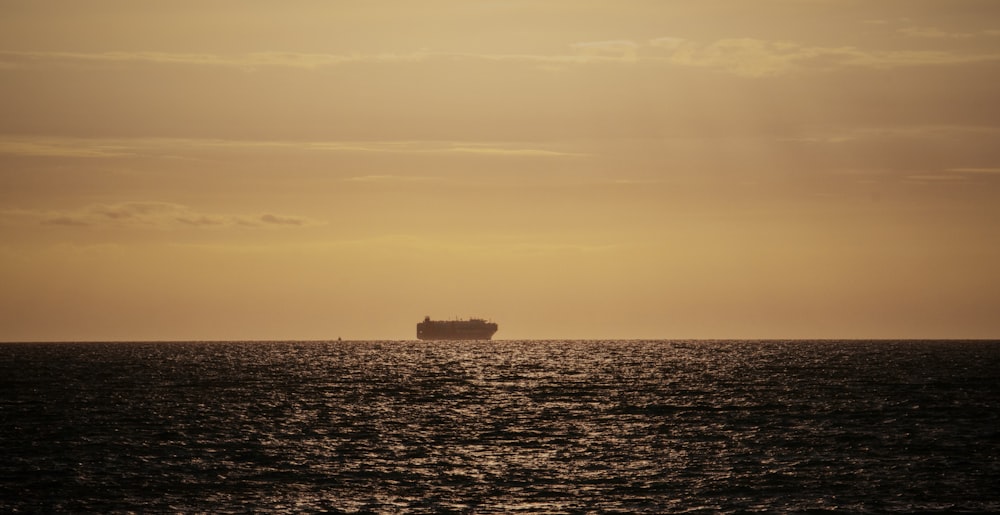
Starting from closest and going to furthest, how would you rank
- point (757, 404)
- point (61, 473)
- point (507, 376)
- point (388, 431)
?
point (61, 473) < point (388, 431) < point (757, 404) < point (507, 376)

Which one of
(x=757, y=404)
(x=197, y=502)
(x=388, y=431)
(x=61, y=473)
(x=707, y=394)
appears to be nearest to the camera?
(x=197, y=502)

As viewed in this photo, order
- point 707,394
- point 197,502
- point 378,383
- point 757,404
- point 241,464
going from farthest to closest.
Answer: point 378,383 → point 707,394 → point 757,404 → point 241,464 → point 197,502

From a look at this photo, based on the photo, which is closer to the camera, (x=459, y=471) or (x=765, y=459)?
(x=459, y=471)

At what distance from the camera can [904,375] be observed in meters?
153

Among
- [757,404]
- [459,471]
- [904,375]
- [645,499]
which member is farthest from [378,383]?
[645,499]

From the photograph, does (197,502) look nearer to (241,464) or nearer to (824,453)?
(241,464)

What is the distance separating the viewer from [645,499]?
58.0m

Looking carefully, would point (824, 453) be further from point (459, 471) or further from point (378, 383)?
point (378, 383)

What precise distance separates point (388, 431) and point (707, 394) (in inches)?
1792

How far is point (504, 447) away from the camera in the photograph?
7725cm

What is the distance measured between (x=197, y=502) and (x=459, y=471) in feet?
52.7

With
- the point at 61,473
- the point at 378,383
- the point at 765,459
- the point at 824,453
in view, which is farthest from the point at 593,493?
the point at 378,383

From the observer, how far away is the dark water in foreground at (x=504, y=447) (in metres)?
58.1

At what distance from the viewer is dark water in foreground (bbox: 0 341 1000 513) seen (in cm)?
5806
